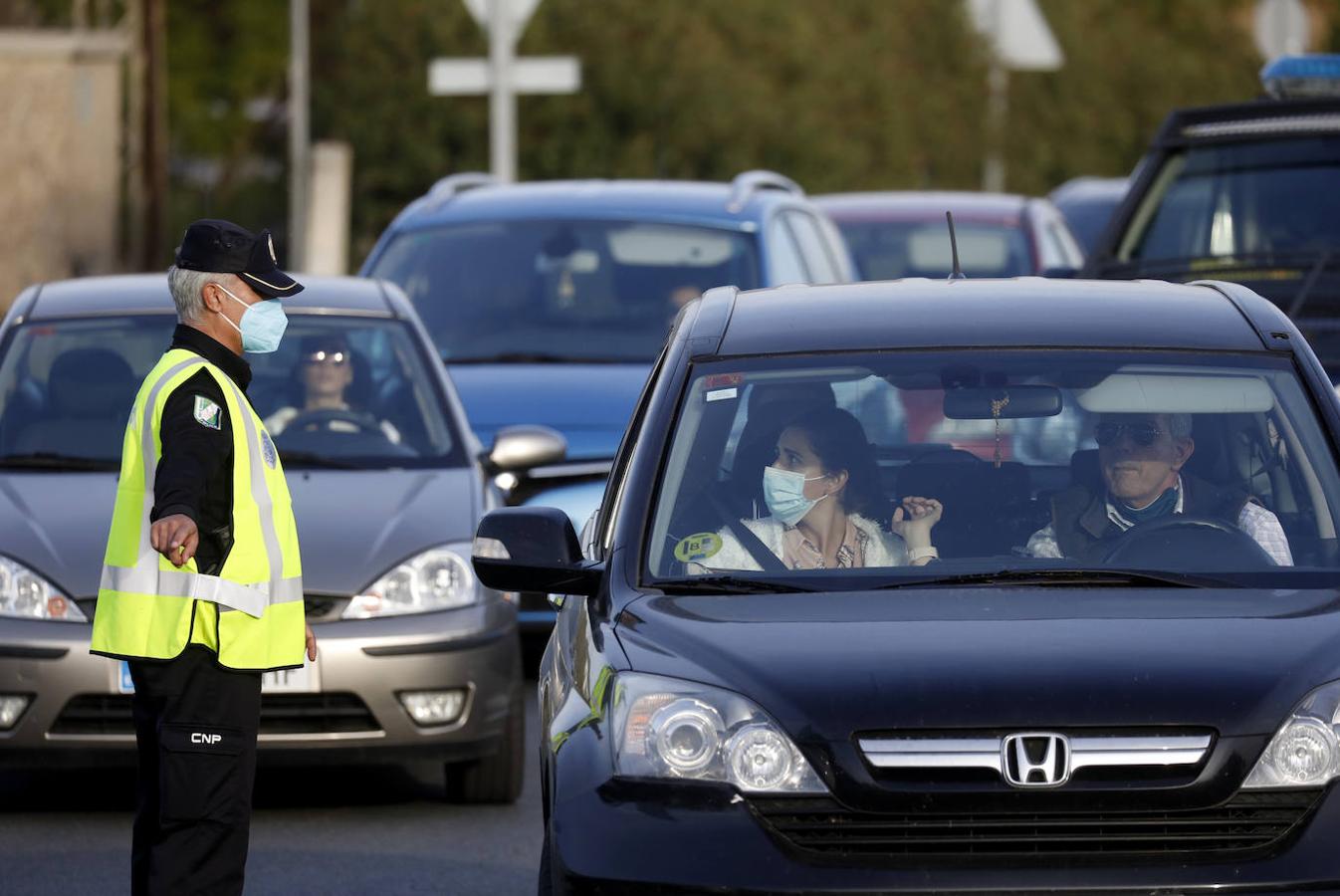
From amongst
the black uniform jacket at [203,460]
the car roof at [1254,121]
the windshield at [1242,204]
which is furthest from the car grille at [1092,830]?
the car roof at [1254,121]

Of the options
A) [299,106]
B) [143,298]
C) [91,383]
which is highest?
[143,298]

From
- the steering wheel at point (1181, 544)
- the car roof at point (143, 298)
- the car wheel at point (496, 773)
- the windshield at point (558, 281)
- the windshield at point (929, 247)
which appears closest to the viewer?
the steering wheel at point (1181, 544)

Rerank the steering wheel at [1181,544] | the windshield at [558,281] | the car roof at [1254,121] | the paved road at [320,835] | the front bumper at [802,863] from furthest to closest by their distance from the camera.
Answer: the windshield at [558,281] → the car roof at [1254,121] → the paved road at [320,835] → the steering wheel at [1181,544] → the front bumper at [802,863]

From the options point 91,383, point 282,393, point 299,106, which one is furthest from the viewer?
point 299,106

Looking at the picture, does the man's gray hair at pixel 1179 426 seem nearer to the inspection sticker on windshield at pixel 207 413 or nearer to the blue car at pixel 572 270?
the inspection sticker on windshield at pixel 207 413

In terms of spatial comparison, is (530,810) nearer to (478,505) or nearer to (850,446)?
(478,505)

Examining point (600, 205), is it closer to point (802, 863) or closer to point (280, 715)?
point (280, 715)

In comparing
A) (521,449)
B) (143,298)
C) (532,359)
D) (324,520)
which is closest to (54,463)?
(143,298)

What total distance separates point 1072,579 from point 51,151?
29.8m

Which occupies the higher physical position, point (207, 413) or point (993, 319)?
point (993, 319)

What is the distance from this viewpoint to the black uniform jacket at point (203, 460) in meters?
6.44

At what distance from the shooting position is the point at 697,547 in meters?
6.06

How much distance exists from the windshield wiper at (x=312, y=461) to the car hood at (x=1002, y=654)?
4.29m

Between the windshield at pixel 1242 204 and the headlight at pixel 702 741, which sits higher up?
the headlight at pixel 702 741
